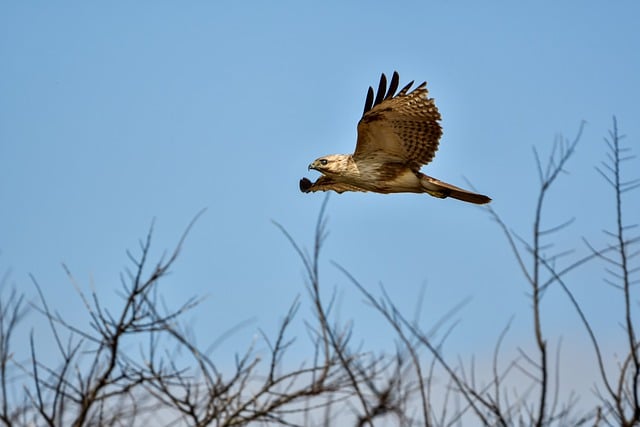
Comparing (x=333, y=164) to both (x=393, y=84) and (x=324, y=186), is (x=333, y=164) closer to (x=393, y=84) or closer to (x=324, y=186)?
(x=324, y=186)

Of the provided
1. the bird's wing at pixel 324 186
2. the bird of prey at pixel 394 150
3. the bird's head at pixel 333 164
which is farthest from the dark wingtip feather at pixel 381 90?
the bird's wing at pixel 324 186

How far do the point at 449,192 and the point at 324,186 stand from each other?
1436 mm

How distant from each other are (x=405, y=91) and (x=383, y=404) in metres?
4.35

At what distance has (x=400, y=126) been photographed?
357 inches

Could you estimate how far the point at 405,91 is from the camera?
29.1 feet

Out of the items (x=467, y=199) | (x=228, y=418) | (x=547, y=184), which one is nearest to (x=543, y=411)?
(x=547, y=184)

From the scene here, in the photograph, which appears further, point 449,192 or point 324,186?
point 324,186

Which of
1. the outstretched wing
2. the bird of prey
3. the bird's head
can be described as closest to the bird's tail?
the bird of prey

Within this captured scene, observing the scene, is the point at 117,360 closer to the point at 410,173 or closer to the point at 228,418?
the point at 228,418

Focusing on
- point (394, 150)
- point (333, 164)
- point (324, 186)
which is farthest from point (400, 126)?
point (324, 186)

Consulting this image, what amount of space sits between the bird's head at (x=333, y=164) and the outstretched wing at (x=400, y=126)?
0.14m

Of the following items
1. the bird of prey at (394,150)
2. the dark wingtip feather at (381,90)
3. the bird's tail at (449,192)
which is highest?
the dark wingtip feather at (381,90)

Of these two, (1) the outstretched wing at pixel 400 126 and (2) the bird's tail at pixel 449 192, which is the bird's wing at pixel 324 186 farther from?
(2) the bird's tail at pixel 449 192

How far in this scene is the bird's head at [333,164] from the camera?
9.29 meters
